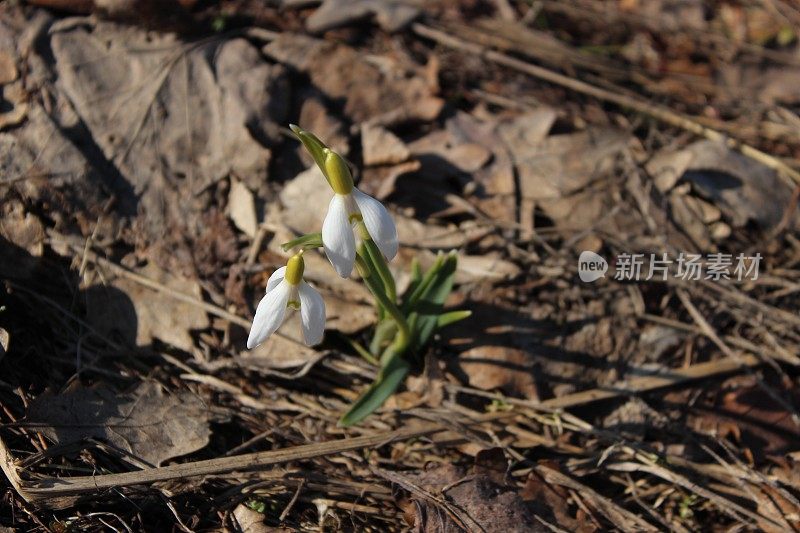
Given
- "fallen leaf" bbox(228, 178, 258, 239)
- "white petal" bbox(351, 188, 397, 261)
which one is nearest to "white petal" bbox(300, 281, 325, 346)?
"white petal" bbox(351, 188, 397, 261)

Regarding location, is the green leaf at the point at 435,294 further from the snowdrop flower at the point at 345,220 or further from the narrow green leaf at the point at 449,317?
the snowdrop flower at the point at 345,220

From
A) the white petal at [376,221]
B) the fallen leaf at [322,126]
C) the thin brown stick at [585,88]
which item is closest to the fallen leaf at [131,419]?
the white petal at [376,221]

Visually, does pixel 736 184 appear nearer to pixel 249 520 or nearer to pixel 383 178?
pixel 383 178

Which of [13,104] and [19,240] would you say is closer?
[19,240]

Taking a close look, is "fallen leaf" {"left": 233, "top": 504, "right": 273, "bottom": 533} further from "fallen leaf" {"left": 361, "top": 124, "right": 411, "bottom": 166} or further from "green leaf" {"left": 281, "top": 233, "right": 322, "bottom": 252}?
"fallen leaf" {"left": 361, "top": 124, "right": 411, "bottom": 166}

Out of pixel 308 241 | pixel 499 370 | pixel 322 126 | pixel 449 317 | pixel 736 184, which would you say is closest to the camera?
pixel 308 241

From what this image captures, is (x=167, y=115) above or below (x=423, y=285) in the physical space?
above

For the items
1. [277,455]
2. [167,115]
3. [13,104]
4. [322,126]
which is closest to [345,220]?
[277,455]

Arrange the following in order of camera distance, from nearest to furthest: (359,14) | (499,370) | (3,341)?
(3,341) → (499,370) → (359,14)
